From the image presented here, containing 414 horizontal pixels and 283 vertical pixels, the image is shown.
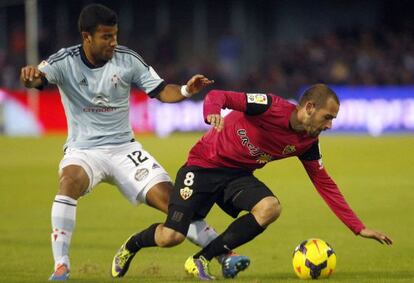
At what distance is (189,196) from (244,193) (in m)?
0.46

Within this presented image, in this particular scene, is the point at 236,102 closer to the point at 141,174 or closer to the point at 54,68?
the point at 141,174

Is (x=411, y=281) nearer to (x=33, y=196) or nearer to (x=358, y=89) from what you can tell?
(x=33, y=196)

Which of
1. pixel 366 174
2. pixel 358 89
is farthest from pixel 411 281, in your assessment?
pixel 358 89

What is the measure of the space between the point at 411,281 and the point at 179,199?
2.01 meters

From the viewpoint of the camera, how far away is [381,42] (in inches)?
1412

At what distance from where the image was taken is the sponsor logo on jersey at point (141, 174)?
9.32 metres

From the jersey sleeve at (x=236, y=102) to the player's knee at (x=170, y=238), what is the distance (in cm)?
117

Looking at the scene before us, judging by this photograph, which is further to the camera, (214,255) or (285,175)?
(285,175)

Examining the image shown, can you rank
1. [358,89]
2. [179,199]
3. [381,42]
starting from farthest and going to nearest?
[381,42]
[358,89]
[179,199]

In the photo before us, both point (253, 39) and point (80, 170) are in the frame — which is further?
point (253, 39)

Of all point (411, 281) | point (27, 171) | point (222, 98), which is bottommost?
point (27, 171)

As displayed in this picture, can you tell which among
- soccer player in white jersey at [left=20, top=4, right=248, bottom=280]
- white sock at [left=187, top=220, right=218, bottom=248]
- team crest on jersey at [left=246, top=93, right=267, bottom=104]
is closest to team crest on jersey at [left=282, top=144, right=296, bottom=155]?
team crest on jersey at [left=246, top=93, right=267, bottom=104]

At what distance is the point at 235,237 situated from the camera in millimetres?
8984

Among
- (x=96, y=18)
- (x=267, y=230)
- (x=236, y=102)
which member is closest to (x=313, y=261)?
(x=236, y=102)
